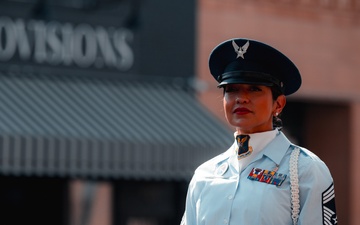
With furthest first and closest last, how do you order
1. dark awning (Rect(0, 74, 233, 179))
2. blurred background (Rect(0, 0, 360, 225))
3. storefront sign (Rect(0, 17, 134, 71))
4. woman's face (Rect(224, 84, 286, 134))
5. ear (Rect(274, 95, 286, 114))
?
storefront sign (Rect(0, 17, 134, 71)), blurred background (Rect(0, 0, 360, 225)), dark awning (Rect(0, 74, 233, 179)), ear (Rect(274, 95, 286, 114)), woman's face (Rect(224, 84, 286, 134))

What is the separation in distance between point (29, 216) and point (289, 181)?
33.0 feet

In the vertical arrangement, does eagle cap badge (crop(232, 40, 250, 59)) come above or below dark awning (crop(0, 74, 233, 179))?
above

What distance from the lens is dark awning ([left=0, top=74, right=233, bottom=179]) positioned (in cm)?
1184

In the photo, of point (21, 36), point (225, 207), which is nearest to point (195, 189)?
point (225, 207)

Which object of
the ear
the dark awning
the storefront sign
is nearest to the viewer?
the ear

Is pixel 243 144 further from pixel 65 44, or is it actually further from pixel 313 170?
pixel 65 44

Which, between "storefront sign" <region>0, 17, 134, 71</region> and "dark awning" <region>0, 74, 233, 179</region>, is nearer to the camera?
"dark awning" <region>0, 74, 233, 179</region>

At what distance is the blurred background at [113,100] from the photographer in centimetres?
1220

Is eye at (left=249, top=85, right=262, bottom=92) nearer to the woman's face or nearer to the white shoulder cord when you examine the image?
the woman's face

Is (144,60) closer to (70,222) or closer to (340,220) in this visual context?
(70,222)

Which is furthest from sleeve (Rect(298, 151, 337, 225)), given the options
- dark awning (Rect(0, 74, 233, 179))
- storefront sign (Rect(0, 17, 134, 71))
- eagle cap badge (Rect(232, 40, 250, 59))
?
storefront sign (Rect(0, 17, 134, 71))

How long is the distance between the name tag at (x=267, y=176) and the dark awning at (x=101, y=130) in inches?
301

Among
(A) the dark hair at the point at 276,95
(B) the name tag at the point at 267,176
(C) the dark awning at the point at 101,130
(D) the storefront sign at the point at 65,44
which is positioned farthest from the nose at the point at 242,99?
(D) the storefront sign at the point at 65,44

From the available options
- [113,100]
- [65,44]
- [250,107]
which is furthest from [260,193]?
[65,44]
